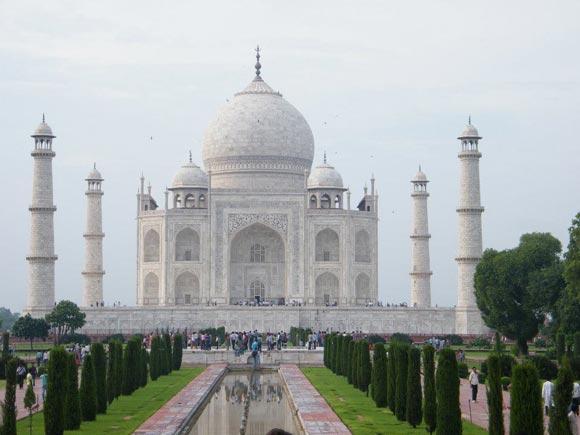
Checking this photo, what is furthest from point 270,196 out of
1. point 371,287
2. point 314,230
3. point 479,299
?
point 479,299

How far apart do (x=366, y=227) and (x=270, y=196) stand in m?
3.51

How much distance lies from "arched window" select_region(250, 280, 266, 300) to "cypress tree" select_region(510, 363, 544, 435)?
3041 cm

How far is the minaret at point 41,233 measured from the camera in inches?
1439

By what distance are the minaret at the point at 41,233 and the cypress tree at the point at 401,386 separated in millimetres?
22667

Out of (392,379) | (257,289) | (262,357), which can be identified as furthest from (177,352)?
(257,289)

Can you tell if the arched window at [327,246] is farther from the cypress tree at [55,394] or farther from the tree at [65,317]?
the cypress tree at [55,394]

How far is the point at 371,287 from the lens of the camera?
4156cm

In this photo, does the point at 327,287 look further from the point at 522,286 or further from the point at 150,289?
the point at 522,286

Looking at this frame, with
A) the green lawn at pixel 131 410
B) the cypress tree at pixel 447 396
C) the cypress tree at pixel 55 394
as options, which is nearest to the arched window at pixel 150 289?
the green lawn at pixel 131 410

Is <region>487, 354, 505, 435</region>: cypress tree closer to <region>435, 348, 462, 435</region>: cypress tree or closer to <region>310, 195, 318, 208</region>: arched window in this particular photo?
<region>435, 348, 462, 435</region>: cypress tree

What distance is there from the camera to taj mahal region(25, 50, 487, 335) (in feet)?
121

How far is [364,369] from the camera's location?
1931 centimetres

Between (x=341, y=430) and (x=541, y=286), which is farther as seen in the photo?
(x=541, y=286)

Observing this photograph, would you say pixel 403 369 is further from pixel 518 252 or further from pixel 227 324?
pixel 227 324
